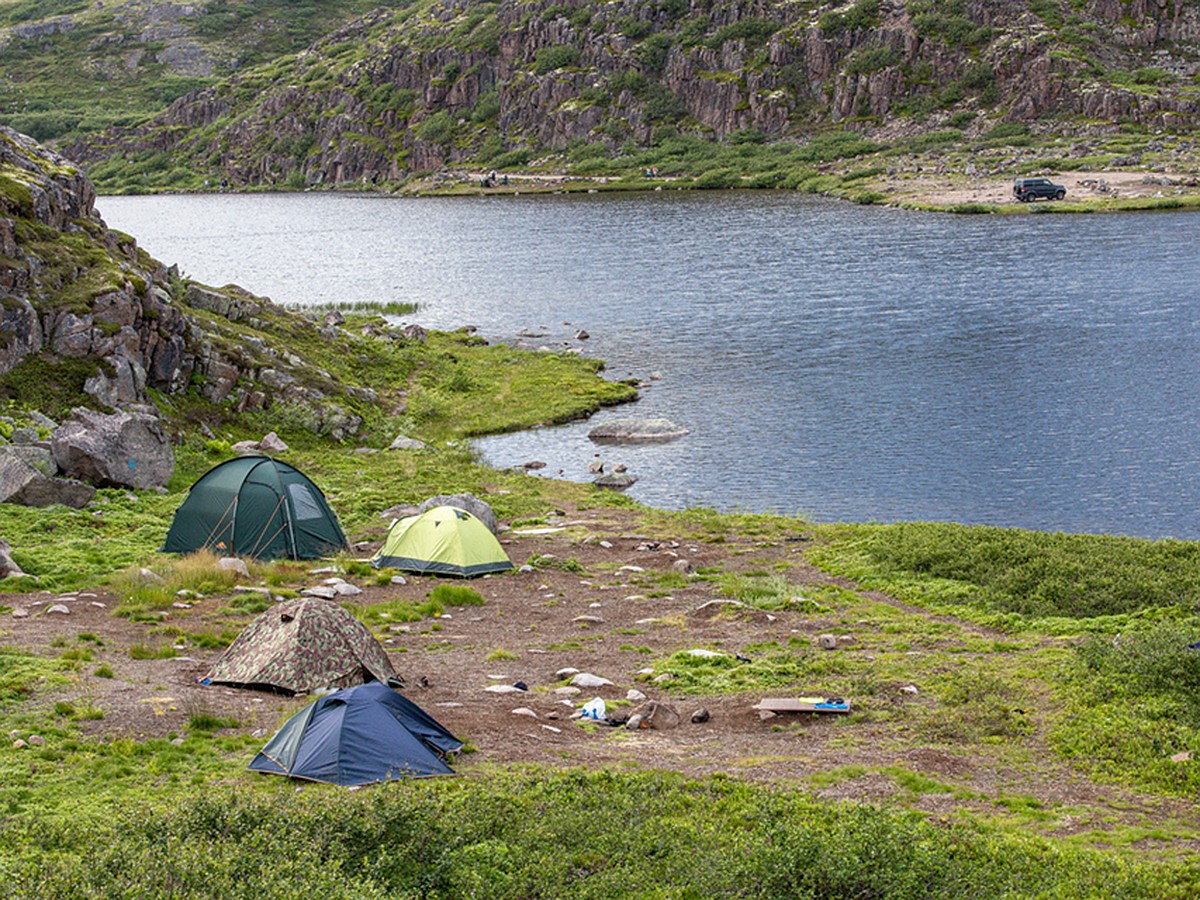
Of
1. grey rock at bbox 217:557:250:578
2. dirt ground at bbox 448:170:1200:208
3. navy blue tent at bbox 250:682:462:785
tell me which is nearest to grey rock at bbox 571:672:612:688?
navy blue tent at bbox 250:682:462:785

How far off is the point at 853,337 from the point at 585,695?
5083 cm

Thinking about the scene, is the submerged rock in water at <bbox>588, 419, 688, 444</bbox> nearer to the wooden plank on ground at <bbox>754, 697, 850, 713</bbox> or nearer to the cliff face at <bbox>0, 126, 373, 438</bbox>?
the cliff face at <bbox>0, 126, 373, 438</bbox>

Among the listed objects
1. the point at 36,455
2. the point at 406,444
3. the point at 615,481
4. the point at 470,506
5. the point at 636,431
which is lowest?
the point at 615,481

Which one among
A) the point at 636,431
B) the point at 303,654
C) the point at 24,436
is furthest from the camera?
the point at 636,431

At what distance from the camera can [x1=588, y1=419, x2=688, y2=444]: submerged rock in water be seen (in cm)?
5106

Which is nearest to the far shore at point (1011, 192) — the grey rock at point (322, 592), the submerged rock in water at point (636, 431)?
the submerged rock in water at point (636, 431)

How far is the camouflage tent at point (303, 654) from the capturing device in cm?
2002

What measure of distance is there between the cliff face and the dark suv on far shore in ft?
311

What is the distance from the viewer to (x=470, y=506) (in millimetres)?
33938

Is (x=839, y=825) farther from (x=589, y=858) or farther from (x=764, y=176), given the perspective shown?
(x=764, y=176)

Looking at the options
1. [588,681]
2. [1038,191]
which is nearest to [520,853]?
[588,681]

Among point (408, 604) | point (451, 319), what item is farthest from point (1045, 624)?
point (451, 319)

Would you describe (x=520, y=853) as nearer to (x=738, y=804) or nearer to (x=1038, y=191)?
(x=738, y=804)

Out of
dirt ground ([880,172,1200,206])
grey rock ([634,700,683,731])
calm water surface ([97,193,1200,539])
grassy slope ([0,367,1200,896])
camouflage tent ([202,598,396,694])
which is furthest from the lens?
dirt ground ([880,172,1200,206])
